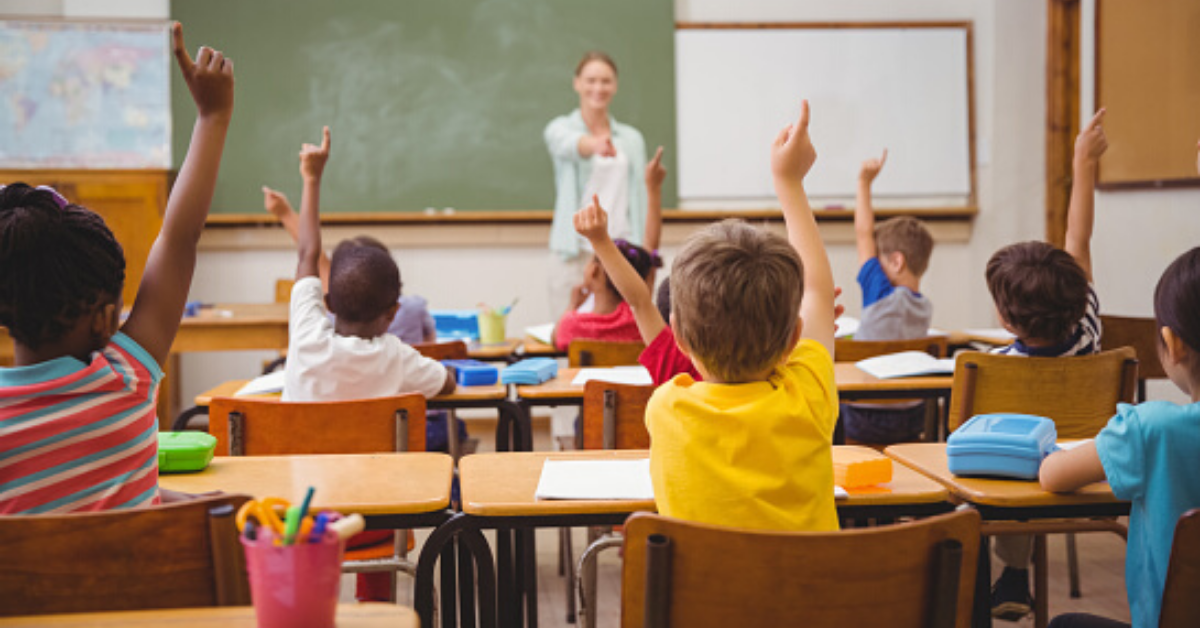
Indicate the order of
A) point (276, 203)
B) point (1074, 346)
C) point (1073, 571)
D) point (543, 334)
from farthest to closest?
point (543, 334), point (276, 203), point (1073, 571), point (1074, 346)

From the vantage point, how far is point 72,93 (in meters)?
6.21

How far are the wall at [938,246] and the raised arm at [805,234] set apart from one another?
471cm

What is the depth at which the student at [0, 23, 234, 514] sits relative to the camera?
1304 millimetres

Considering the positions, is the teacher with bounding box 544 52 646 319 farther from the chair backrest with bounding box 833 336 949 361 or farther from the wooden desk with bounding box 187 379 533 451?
the wooden desk with bounding box 187 379 533 451

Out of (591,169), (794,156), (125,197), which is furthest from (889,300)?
(125,197)

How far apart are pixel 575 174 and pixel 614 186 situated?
0.24m

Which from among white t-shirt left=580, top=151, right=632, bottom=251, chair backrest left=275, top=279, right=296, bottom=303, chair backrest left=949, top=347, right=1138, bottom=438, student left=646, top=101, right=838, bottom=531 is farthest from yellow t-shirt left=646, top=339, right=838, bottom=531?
chair backrest left=275, top=279, right=296, bottom=303

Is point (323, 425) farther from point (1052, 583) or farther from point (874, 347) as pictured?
point (1052, 583)

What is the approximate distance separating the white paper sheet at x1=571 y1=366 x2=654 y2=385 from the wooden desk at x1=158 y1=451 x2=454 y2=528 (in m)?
1.00

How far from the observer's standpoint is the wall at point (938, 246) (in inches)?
244

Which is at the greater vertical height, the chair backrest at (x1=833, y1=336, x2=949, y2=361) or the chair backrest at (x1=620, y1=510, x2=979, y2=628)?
the chair backrest at (x1=833, y1=336, x2=949, y2=361)

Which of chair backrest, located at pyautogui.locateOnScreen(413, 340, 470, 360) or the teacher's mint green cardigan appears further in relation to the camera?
the teacher's mint green cardigan

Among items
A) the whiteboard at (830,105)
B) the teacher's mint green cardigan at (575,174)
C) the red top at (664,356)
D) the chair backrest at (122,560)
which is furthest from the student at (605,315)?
the whiteboard at (830,105)

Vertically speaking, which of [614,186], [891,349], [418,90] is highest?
[418,90]
